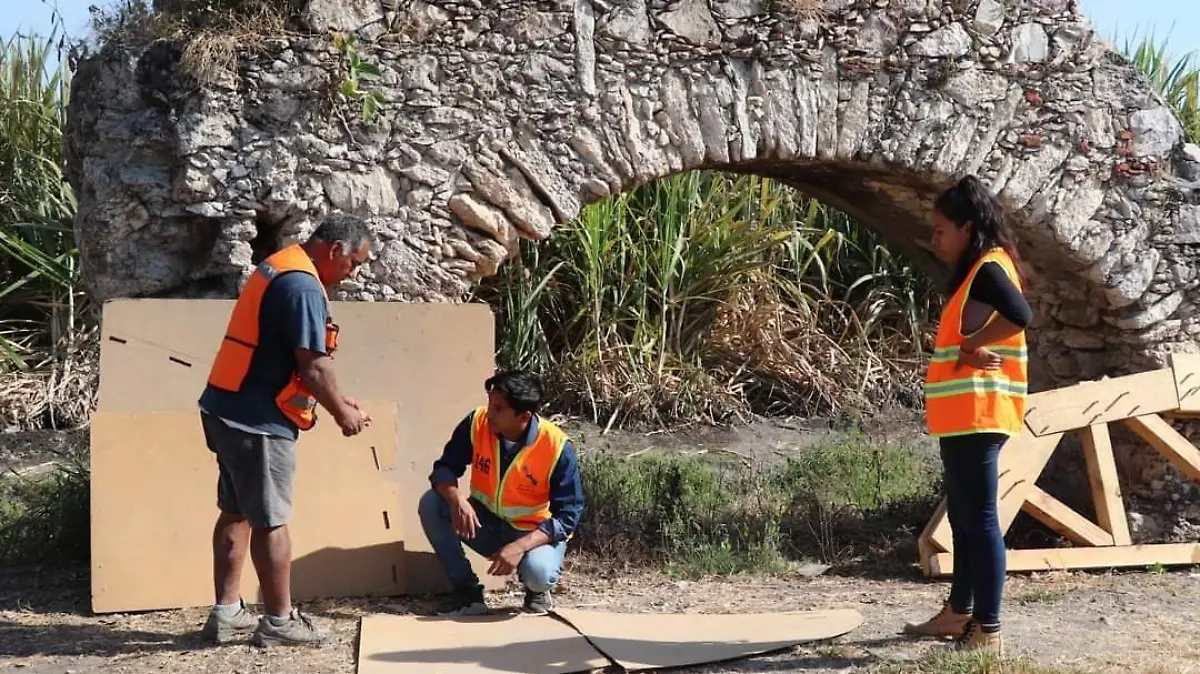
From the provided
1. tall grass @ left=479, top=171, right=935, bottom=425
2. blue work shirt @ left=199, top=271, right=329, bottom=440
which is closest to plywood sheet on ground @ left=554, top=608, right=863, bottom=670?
blue work shirt @ left=199, top=271, right=329, bottom=440

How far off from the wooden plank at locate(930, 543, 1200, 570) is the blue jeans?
1.88 m

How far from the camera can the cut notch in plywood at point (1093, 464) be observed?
610 cm

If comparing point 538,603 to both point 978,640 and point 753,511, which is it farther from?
point 753,511

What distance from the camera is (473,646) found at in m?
4.80

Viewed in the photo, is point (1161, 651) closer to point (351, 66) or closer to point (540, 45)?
point (540, 45)

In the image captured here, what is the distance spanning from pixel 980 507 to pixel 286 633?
2.39 meters

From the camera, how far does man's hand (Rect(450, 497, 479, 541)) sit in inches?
200

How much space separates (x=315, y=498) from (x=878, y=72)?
10.2ft

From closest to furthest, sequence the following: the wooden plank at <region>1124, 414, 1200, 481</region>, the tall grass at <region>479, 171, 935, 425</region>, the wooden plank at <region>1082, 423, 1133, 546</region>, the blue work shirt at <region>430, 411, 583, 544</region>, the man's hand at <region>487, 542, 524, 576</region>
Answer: the man's hand at <region>487, 542, 524, 576</region>
the blue work shirt at <region>430, 411, 583, 544</region>
the wooden plank at <region>1082, 423, 1133, 546</region>
the wooden plank at <region>1124, 414, 1200, 481</region>
the tall grass at <region>479, 171, 935, 425</region>

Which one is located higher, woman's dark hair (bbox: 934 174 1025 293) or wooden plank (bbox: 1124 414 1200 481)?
woman's dark hair (bbox: 934 174 1025 293)

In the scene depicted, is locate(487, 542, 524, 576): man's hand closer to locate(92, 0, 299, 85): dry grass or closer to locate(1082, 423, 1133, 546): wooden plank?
locate(92, 0, 299, 85): dry grass

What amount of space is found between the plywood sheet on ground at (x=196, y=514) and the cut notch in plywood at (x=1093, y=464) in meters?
2.44

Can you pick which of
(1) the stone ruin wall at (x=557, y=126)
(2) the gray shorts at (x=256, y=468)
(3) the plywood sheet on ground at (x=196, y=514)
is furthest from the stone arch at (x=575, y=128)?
(2) the gray shorts at (x=256, y=468)

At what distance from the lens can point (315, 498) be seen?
18.4 ft
